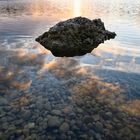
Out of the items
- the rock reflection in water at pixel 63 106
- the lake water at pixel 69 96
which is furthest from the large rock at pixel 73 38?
the rock reflection in water at pixel 63 106

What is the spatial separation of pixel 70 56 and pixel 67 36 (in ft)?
10.4

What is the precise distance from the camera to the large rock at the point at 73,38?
1853 cm

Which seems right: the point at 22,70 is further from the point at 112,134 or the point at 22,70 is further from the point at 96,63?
the point at 112,134

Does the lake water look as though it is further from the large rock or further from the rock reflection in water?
the large rock

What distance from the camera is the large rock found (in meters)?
18.5

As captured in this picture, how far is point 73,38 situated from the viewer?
1973cm

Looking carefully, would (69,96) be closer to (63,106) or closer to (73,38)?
(63,106)

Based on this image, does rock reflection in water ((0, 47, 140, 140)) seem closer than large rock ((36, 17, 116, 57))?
Yes

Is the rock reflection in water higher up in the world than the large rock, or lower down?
higher up

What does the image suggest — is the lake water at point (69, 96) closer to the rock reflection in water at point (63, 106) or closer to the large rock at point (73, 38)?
the rock reflection in water at point (63, 106)

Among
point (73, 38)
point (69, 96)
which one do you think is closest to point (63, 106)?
point (69, 96)

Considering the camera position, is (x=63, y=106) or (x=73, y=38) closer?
(x=63, y=106)

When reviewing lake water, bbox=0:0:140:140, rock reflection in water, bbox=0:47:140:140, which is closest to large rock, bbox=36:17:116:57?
lake water, bbox=0:0:140:140

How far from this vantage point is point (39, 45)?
65.7ft
